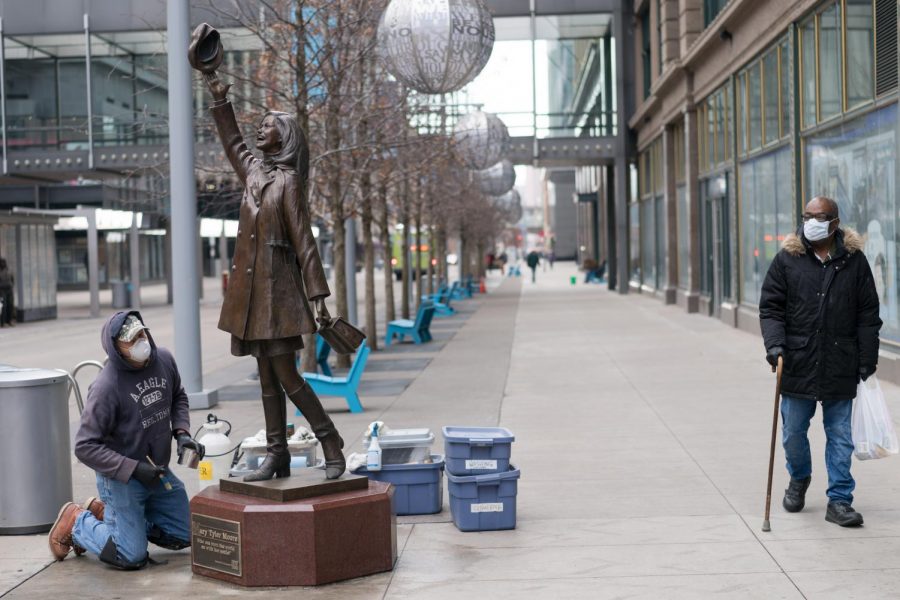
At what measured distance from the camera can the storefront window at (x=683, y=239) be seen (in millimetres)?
31984

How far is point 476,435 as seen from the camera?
786 centimetres

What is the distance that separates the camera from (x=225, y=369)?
800 inches

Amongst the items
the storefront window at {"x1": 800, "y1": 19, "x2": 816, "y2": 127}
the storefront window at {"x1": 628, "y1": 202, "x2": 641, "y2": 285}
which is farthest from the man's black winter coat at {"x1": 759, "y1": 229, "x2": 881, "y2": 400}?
the storefront window at {"x1": 628, "y1": 202, "x2": 641, "y2": 285}

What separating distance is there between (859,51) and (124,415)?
11.7 meters

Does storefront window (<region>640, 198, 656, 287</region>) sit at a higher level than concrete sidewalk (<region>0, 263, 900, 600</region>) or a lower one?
higher

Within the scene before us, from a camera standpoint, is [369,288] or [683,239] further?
[683,239]

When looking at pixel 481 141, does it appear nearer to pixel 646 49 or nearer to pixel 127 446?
pixel 127 446

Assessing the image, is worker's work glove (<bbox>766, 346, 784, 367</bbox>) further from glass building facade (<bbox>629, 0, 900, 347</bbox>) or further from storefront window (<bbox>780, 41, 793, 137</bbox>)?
storefront window (<bbox>780, 41, 793, 137</bbox>)

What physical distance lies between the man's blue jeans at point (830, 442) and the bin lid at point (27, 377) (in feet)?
15.3

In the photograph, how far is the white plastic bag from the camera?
7562 millimetres

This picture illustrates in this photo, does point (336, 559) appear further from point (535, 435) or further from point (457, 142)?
point (457, 142)

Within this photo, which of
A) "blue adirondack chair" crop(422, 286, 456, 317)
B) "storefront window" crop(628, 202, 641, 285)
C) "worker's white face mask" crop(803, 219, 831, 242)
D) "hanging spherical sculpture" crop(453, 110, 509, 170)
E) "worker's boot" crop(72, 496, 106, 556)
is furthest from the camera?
"storefront window" crop(628, 202, 641, 285)

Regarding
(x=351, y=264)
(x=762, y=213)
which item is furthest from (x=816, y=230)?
(x=351, y=264)

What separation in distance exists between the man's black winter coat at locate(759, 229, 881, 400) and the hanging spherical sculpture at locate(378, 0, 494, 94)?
20.2 ft
